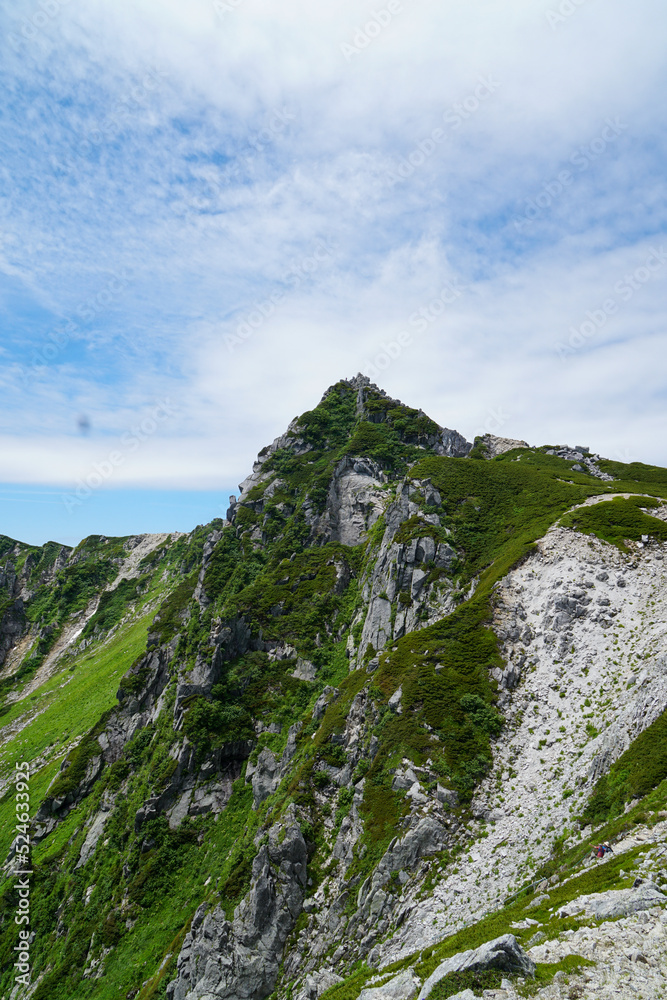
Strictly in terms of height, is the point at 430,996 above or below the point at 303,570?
below

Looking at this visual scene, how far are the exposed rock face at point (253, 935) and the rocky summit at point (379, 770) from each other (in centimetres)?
15

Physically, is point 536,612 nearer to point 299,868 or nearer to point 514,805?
point 514,805

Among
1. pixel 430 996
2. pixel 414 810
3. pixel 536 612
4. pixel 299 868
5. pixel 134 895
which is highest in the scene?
pixel 536 612

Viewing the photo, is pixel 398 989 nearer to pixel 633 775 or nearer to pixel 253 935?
pixel 633 775

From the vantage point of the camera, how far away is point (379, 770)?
33.0 meters

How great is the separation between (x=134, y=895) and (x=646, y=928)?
50.0 meters

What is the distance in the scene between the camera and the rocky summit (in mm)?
19703

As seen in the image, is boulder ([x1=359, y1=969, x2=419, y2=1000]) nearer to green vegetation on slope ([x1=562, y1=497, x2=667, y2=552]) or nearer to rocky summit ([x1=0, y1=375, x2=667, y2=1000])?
rocky summit ([x1=0, y1=375, x2=667, y2=1000])

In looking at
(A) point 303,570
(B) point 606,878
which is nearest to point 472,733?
(B) point 606,878

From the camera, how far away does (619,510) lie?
155 feet

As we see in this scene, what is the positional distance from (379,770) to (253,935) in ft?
42.0

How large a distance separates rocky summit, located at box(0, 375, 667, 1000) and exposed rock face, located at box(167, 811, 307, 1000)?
151 millimetres

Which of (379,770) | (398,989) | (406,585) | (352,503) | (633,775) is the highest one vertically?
(352,503)

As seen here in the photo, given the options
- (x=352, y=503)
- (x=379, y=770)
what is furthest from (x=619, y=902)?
(x=352, y=503)
